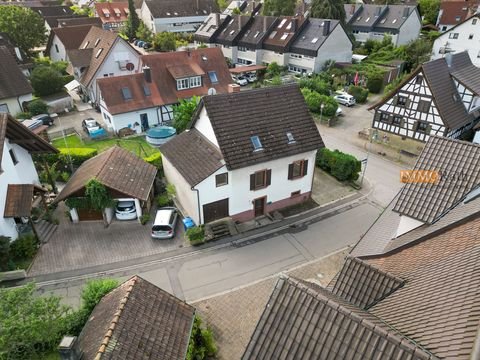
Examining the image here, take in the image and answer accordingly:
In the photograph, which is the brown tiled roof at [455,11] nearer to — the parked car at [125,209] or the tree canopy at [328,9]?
the tree canopy at [328,9]

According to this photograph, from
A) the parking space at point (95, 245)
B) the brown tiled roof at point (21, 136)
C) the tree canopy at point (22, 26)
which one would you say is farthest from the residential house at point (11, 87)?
the parking space at point (95, 245)

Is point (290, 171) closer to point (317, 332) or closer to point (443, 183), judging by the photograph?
point (443, 183)

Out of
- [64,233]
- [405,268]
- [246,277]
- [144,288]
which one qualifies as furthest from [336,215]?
[64,233]

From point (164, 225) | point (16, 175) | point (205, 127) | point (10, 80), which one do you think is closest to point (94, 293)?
point (164, 225)

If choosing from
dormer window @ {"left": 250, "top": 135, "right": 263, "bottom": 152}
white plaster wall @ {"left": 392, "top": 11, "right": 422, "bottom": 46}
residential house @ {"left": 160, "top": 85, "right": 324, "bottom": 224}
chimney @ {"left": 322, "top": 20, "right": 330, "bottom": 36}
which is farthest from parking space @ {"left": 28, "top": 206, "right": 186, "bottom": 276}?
white plaster wall @ {"left": 392, "top": 11, "right": 422, "bottom": 46}

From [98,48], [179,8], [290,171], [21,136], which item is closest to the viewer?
[21,136]

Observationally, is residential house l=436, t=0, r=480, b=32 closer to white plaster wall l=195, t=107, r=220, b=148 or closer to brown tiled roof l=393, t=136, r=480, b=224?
white plaster wall l=195, t=107, r=220, b=148
